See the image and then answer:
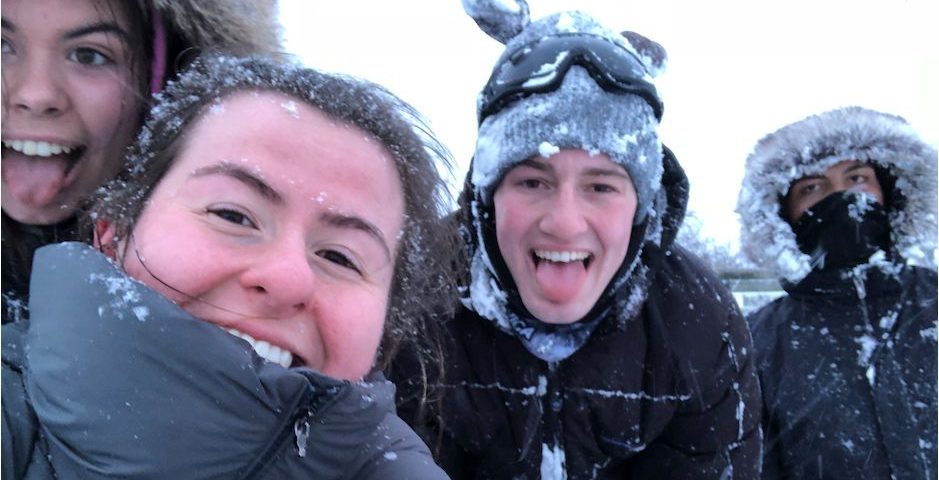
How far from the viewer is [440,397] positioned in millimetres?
2160

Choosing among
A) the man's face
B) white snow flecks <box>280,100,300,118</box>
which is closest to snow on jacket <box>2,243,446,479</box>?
white snow flecks <box>280,100,300,118</box>

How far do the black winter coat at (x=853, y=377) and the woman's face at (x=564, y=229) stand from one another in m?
1.18

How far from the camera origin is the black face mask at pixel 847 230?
301 cm

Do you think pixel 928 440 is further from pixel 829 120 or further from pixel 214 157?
pixel 214 157

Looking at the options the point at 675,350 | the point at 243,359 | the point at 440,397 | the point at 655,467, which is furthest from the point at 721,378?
the point at 243,359

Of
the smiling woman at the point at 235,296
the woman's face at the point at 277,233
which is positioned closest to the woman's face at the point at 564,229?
the smiling woman at the point at 235,296

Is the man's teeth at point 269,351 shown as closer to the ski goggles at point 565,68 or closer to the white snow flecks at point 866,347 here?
the ski goggles at point 565,68

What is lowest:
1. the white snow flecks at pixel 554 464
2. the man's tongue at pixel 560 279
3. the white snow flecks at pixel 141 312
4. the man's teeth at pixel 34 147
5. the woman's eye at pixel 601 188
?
the white snow flecks at pixel 554 464

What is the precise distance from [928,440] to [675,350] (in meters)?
1.26

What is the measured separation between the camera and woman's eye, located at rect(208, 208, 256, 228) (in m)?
1.26

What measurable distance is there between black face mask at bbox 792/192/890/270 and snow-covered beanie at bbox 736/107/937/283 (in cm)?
5

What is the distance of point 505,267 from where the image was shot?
2201 millimetres

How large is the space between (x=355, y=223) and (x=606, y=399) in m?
1.14

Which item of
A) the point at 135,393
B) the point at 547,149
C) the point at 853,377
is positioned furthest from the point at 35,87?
the point at 853,377
